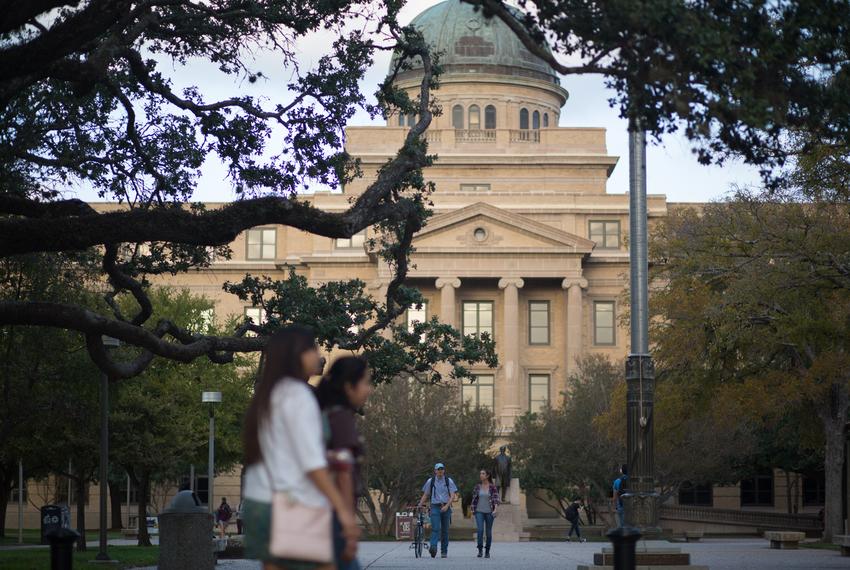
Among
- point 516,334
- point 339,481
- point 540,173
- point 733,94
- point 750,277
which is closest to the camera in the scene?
point 339,481

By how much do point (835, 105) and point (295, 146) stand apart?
11882mm

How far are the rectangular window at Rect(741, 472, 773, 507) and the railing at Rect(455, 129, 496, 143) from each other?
27810 mm

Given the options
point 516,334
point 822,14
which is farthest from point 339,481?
point 516,334

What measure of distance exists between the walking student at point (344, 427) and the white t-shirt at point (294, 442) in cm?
→ 44

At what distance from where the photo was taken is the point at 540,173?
102 metres

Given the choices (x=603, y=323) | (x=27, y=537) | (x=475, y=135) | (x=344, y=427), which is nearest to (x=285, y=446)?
(x=344, y=427)

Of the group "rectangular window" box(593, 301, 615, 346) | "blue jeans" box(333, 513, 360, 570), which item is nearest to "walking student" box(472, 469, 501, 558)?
"blue jeans" box(333, 513, 360, 570)

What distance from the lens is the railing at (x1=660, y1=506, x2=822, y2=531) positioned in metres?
70.9

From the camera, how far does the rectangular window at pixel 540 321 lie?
97812 mm

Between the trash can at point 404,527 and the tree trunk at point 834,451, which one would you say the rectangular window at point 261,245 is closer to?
the trash can at point 404,527

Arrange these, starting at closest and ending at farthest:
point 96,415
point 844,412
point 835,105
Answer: point 835,105
point 96,415
point 844,412

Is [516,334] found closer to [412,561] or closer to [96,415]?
[96,415]

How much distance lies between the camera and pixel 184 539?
787 inches

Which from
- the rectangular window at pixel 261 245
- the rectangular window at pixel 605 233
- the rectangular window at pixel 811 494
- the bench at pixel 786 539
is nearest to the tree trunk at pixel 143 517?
the bench at pixel 786 539
